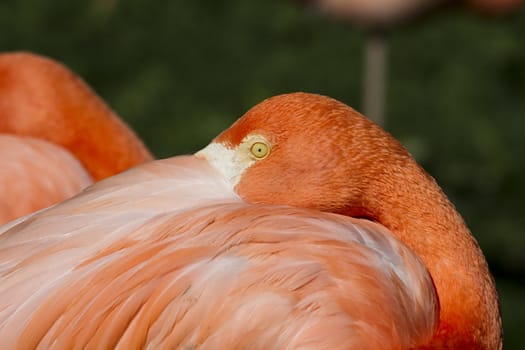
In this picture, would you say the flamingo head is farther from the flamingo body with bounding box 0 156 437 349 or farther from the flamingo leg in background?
the flamingo leg in background

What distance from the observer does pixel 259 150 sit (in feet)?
7.00

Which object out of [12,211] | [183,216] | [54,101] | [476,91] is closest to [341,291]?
[183,216]

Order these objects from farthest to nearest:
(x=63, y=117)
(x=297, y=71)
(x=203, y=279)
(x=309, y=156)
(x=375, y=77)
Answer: (x=297, y=71) < (x=375, y=77) < (x=63, y=117) < (x=309, y=156) < (x=203, y=279)

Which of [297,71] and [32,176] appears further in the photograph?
[297,71]

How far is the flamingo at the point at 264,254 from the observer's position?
71.9 inches

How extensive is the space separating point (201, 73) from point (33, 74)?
3325mm

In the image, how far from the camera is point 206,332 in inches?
Answer: 71.7

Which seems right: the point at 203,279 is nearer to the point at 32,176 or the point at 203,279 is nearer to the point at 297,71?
the point at 32,176

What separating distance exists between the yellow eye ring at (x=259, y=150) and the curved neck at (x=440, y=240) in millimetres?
208

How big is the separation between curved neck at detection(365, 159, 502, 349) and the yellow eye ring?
8.2 inches

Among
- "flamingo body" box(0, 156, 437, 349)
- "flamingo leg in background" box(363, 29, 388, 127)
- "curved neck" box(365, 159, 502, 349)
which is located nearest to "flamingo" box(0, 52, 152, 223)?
"flamingo body" box(0, 156, 437, 349)

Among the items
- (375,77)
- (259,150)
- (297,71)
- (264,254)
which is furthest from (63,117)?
(297,71)

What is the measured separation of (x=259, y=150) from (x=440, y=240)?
38 cm

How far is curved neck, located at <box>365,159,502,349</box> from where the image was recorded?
6.77ft
